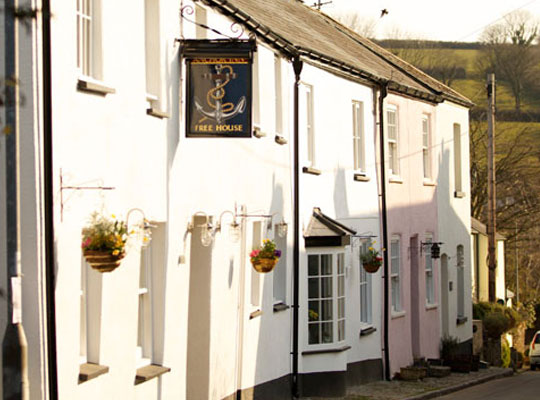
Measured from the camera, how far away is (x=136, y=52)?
40.0 feet

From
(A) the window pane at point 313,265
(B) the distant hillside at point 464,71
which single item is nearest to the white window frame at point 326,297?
(A) the window pane at point 313,265

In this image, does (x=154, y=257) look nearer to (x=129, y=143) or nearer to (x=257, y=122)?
(x=129, y=143)

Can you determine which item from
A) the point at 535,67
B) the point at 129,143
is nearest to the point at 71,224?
the point at 129,143

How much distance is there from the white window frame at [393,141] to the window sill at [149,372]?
41.6 ft

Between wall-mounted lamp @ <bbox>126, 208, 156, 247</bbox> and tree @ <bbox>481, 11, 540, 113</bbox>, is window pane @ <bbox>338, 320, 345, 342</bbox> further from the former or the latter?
A: tree @ <bbox>481, 11, 540, 113</bbox>

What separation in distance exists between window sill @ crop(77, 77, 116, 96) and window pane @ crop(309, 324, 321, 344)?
372 inches

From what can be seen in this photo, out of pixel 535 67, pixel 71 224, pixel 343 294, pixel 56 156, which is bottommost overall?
pixel 343 294

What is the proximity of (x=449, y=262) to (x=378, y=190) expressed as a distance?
6.10 meters

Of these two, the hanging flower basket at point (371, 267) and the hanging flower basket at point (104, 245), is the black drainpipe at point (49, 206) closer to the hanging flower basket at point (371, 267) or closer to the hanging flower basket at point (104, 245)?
the hanging flower basket at point (104, 245)

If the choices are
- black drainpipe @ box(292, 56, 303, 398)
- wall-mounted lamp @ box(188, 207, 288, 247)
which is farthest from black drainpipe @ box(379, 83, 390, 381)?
wall-mounted lamp @ box(188, 207, 288, 247)

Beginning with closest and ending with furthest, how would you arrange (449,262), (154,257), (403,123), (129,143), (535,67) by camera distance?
(129,143) → (154,257) → (403,123) → (449,262) → (535,67)

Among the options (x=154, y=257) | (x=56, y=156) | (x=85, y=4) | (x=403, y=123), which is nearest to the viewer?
(x=56, y=156)

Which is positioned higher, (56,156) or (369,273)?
(56,156)

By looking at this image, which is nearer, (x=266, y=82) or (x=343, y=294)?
(x=266, y=82)
